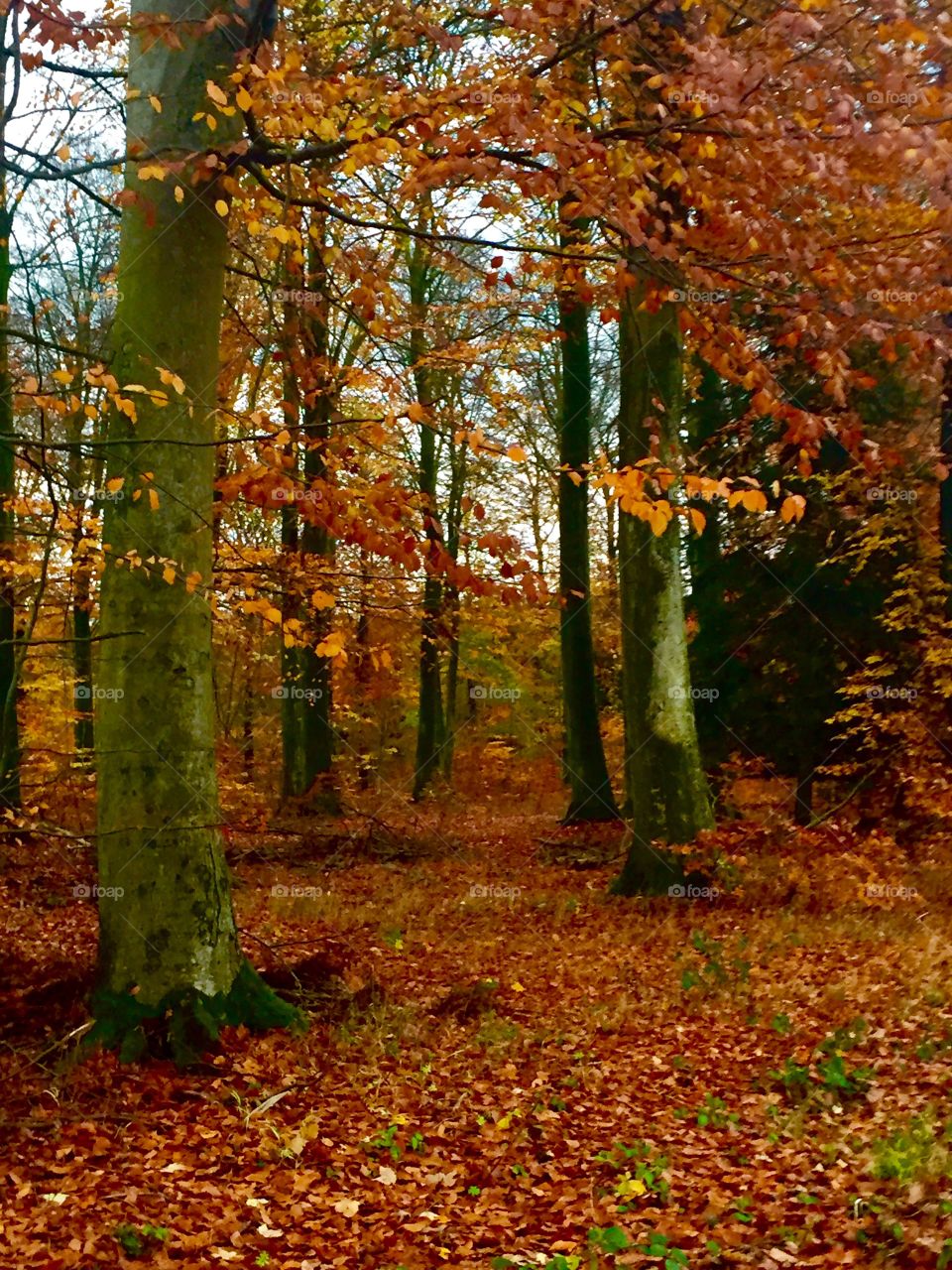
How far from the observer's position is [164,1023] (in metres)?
5.55

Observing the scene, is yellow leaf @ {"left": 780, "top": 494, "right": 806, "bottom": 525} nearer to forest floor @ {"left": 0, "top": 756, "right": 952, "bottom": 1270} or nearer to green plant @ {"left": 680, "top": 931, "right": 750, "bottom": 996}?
forest floor @ {"left": 0, "top": 756, "right": 952, "bottom": 1270}

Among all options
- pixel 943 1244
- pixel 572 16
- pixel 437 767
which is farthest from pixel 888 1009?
pixel 437 767

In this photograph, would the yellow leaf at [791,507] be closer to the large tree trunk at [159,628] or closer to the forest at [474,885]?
the forest at [474,885]

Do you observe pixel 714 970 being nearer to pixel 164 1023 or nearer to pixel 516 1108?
pixel 516 1108

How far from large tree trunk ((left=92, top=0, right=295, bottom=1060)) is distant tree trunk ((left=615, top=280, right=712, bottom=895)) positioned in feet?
18.2

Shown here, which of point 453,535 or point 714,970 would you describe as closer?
point 714,970

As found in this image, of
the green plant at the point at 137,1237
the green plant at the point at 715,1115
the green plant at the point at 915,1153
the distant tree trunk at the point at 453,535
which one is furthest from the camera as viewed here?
the distant tree trunk at the point at 453,535

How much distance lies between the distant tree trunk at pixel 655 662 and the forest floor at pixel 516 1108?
113 cm

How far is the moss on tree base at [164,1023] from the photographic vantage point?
545 cm


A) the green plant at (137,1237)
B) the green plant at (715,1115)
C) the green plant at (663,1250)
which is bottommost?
the green plant at (715,1115)

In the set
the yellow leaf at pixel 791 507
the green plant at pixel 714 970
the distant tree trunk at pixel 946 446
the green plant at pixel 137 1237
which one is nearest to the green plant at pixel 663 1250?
the green plant at pixel 137 1237

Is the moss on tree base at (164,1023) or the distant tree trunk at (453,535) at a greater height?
the distant tree trunk at (453,535)

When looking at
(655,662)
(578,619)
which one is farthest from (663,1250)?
(578,619)

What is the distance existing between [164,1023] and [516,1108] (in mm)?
1950
